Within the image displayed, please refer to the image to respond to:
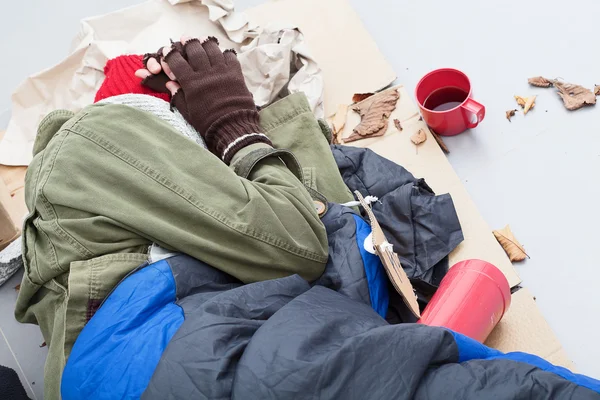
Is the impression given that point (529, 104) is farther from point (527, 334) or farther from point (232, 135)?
point (232, 135)

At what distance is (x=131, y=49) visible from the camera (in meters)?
1.53

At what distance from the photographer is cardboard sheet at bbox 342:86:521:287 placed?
4.18ft

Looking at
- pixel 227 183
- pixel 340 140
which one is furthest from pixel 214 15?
pixel 227 183

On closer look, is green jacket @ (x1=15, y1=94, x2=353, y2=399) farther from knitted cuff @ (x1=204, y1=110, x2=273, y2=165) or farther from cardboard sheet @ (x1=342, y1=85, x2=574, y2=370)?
cardboard sheet @ (x1=342, y1=85, x2=574, y2=370)

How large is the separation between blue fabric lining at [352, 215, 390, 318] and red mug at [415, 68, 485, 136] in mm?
385

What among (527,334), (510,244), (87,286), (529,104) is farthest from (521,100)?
(87,286)

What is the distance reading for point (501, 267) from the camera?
1255 mm

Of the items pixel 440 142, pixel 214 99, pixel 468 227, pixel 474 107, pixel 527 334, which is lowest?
pixel 527 334

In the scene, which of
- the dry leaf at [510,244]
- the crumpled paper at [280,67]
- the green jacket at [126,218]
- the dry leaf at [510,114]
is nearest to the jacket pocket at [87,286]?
the green jacket at [126,218]

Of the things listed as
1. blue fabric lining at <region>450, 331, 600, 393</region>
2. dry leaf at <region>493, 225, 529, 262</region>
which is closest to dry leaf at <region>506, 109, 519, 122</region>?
dry leaf at <region>493, 225, 529, 262</region>

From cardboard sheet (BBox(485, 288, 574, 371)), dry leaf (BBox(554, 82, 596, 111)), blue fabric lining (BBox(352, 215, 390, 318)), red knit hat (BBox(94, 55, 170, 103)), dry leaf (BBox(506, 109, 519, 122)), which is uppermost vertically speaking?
red knit hat (BBox(94, 55, 170, 103))

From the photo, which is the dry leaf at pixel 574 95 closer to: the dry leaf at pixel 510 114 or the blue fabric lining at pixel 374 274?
the dry leaf at pixel 510 114

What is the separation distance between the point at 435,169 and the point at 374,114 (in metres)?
0.21

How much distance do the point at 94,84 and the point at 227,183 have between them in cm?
75
